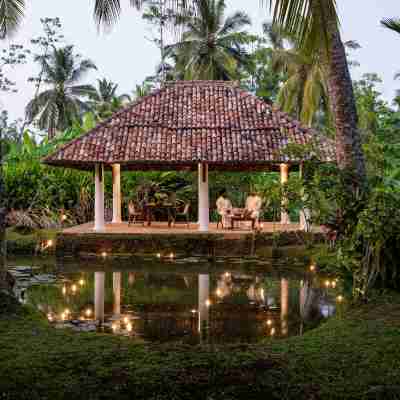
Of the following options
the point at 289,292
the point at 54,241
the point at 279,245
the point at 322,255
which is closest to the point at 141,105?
the point at 54,241

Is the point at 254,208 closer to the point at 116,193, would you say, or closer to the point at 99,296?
the point at 116,193

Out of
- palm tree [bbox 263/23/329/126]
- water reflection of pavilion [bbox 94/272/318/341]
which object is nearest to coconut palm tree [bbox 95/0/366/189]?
water reflection of pavilion [bbox 94/272/318/341]

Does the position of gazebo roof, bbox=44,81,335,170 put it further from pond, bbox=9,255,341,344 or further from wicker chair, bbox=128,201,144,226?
pond, bbox=9,255,341,344

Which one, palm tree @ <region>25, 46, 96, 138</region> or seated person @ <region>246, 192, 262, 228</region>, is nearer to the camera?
seated person @ <region>246, 192, 262, 228</region>

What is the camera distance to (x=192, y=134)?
15594 mm

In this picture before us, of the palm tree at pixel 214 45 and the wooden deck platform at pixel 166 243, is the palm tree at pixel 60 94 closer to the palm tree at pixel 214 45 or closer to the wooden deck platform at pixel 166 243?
the palm tree at pixel 214 45

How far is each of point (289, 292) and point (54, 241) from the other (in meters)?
7.95

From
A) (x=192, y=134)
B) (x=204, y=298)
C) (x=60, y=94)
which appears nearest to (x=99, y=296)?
(x=204, y=298)

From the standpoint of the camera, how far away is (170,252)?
1410 cm

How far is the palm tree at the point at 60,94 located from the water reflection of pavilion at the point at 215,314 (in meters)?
31.4

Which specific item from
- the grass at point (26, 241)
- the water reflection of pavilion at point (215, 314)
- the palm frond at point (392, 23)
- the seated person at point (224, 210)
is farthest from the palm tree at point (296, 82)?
the water reflection of pavilion at point (215, 314)

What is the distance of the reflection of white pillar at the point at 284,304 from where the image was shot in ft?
21.4

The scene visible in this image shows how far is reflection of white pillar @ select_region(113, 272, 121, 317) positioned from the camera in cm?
737

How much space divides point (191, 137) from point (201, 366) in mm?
11556
